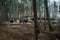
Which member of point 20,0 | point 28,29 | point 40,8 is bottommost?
point 28,29

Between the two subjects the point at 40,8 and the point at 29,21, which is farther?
the point at 40,8

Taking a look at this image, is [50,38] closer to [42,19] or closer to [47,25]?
Result: [47,25]

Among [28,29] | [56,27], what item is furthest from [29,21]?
[56,27]

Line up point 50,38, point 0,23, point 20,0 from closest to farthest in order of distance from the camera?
point 50,38 < point 0,23 < point 20,0

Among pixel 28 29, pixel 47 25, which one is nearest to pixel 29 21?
pixel 28 29

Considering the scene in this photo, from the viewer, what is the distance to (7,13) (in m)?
4.37

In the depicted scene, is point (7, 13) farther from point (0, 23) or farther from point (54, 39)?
point (54, 39)

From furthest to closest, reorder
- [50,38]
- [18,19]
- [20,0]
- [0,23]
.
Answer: [20,0], [18,19], [0,23], [50,38]

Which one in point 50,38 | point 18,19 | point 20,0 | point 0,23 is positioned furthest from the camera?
point 20,0

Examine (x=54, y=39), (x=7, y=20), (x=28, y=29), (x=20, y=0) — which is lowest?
(x=54, y=39)

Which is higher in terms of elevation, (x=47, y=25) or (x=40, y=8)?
(x=40, y=8)

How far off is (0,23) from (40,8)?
1.41m

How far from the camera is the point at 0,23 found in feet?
13.5

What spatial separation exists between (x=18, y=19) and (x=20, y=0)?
2.66 feet
